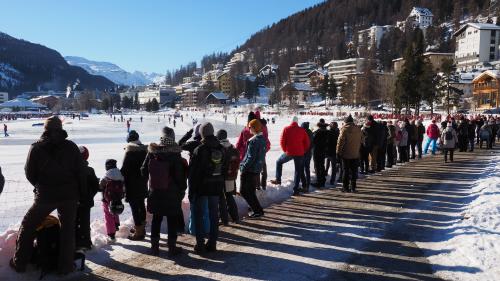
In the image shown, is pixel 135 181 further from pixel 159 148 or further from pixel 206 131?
pixel 206 131

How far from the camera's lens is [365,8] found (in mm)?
177250

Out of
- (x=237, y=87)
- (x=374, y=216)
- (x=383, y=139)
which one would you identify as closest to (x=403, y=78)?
(x=383, y=139)

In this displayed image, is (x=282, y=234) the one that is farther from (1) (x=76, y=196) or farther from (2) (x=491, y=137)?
(2) (x=491, y=137)

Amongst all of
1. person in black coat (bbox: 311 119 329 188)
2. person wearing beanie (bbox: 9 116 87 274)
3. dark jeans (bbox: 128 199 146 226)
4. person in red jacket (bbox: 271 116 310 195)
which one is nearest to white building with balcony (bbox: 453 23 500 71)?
person in black coat (bbox: 311 119 329 188)

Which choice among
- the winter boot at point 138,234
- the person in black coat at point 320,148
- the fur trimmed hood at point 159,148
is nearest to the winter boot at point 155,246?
the winter boot at point 138,234

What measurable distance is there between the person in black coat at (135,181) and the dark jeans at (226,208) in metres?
1.24

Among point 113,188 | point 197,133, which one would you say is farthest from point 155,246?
point 197,133

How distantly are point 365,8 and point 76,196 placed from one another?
186 m

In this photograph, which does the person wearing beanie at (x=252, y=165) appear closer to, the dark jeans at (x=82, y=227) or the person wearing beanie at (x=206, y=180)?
the person wearing beanie at (x=206, y=180)

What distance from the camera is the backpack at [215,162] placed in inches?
217

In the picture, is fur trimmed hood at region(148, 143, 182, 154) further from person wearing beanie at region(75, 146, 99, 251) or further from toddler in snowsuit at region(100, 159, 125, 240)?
toddler in snowsuit at region(100, 159, 125, 240)

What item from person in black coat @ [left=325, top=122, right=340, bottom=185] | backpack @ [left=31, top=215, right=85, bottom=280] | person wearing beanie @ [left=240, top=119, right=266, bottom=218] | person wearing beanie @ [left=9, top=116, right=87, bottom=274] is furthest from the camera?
person in black coat @ [left=325, top=122, right=340, bottom=185]

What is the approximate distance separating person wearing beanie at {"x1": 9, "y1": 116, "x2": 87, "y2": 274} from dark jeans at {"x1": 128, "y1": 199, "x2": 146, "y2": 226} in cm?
133

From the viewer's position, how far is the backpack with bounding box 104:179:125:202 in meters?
5.92
